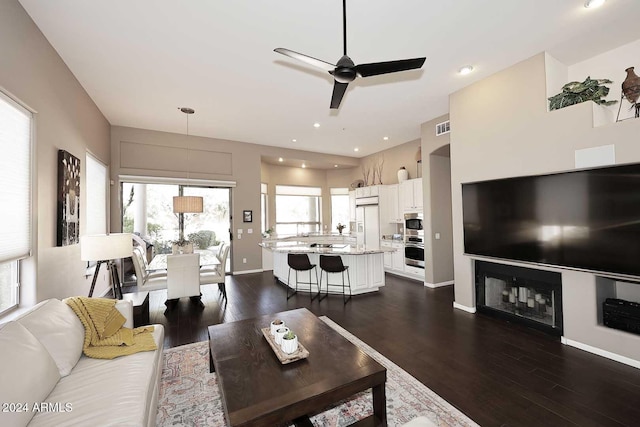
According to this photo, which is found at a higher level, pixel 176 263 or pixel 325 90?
pixel 325 90

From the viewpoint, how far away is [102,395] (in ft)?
5.13

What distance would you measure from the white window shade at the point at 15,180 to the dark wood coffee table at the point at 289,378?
1.91 m

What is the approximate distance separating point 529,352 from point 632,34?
12.0 feet

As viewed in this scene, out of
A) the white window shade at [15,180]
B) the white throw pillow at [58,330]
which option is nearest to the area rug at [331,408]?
the white throw pillow at [58,330]

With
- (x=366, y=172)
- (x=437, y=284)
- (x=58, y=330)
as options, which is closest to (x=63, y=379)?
(x=58, y=330)

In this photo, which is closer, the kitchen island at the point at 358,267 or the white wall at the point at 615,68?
the white wall at the point at 615,68

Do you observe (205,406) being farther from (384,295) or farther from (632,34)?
(632,34)

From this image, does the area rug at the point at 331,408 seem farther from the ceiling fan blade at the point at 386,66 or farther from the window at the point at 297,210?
the window at the point at 297,210

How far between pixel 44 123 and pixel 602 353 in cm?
638

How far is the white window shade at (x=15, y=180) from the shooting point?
2189mm

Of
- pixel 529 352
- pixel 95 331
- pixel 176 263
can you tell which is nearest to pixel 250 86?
pixel 176 263

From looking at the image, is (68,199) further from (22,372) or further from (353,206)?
(353,206)

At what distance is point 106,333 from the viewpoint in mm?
2195

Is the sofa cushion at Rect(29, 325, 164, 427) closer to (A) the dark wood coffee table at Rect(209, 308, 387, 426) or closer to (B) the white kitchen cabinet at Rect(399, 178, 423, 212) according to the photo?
(A) the dark wood coffee table at Rect(209, 308, 387, 426)
